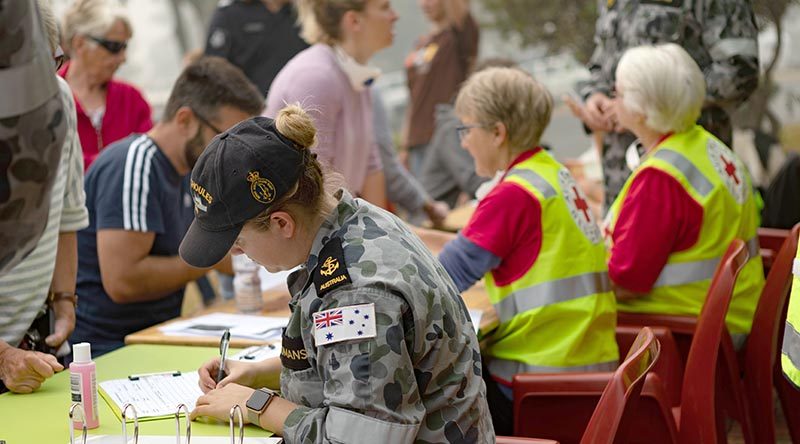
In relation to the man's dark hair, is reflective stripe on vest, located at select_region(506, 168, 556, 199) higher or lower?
lower

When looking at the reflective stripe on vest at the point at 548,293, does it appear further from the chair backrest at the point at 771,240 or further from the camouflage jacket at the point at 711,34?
the chair backrest at the point at 771,240

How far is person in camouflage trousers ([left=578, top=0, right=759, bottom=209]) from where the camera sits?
363cm

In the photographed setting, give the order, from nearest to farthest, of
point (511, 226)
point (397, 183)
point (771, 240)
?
point (511, 226) < point (771, 240) < point (397, 183)

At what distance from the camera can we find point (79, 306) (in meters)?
3.13

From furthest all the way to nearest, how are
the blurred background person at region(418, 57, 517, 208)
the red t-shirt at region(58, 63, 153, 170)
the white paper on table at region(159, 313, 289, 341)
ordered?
the blurred background person at region(418, 57, 517, 208) → the red t-shirt at region(58, 63, 153, 170) → the white paper on table at region(159, 313, 289, 341)

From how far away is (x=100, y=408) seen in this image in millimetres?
2082

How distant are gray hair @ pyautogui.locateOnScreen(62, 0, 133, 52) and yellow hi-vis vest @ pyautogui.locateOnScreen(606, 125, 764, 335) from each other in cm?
227

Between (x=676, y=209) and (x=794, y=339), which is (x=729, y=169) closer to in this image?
(x=676, y=209)

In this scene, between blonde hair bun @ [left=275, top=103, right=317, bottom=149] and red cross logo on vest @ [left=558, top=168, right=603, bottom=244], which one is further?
red cross logo on vest @ [left=558, top=168, right=603, bottom=244]

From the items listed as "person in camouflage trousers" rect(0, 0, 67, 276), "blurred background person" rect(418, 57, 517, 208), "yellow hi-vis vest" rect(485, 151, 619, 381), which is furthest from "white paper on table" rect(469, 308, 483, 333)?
"blurred background person" rect(418, 57, 517, 208)

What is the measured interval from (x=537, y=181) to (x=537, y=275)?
258 mm

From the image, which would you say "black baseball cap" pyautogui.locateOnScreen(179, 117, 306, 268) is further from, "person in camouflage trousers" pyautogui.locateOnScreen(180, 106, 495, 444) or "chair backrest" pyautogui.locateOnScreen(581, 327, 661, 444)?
"chair backrest" pyautogui.locateOnScreen(581, 327, 661, 444)

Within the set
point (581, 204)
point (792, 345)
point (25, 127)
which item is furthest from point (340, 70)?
point (25, 127)

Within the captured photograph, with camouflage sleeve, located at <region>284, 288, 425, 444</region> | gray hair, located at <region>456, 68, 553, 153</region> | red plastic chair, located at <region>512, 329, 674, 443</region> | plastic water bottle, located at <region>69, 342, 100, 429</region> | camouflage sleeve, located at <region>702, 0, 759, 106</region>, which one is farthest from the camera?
camouflage sleeve, located at <region>702, 0, 759, 106</region>
